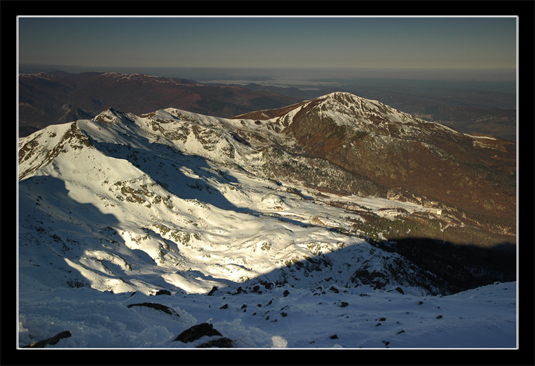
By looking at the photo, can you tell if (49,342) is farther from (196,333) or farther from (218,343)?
(218,343)

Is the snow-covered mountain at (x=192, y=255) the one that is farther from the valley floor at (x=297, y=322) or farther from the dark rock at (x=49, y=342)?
the dark rock at (x=49, y=342)

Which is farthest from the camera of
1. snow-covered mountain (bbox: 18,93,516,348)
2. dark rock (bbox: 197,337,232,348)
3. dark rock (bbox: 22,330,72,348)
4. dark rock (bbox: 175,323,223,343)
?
snow-covered mountain (bbox: 18,93,516,348)

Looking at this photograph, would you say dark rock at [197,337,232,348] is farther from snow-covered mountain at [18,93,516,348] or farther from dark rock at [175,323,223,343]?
snow-covered mountain at [18,93,516,348]

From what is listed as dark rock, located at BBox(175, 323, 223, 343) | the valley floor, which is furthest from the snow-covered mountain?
dark rock, located at BBox(175, 323, 223, 343)

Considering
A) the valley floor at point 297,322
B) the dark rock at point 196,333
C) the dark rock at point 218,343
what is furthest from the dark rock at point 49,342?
the dark rock at point 218,343

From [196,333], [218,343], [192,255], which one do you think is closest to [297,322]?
[196,333]

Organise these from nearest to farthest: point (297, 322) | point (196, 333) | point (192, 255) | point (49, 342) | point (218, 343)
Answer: point (49, 342)
point (218, 343)
point (196, 333)
point (297, 322)
point (192, 255)

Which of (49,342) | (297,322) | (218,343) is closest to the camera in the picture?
(49,342)
